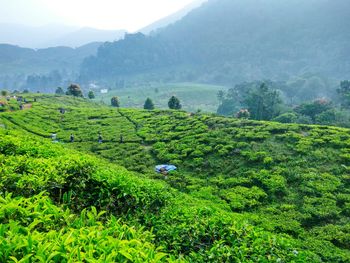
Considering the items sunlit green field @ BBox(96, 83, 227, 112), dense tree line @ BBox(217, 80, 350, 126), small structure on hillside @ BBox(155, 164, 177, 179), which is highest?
small structure on hillside @ BBox(155, 164, 177, 179)

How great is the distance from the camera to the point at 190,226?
703 centimetres

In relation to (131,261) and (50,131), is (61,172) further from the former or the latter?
(50,131)

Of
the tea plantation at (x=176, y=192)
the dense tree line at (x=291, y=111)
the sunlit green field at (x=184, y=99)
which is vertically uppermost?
the tea plantation at (x=176, y=192)

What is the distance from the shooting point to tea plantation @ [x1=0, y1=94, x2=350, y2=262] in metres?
4.79

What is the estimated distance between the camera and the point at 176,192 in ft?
47.0

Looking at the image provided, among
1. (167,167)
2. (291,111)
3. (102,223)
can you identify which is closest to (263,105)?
(291,111)

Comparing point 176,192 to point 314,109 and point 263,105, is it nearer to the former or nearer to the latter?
point 314,109

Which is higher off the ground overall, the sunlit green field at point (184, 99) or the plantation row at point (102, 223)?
the plantation row at point (102, 223)

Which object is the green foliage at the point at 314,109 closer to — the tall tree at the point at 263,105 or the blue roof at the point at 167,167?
the tall tree at the point at 263,105

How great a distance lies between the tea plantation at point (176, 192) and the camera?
4793mm

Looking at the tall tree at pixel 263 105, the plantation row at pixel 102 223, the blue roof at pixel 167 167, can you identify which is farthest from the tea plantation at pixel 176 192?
the tall tree at pixel 263 105

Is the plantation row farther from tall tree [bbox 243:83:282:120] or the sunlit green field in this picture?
the sunlit green field

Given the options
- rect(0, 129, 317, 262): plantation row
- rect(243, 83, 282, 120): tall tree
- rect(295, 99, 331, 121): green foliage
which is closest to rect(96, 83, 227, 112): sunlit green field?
rect(243, 83, 282, 120): tall tree

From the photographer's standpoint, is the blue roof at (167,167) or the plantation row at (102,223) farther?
the blue roof at (167,167)
